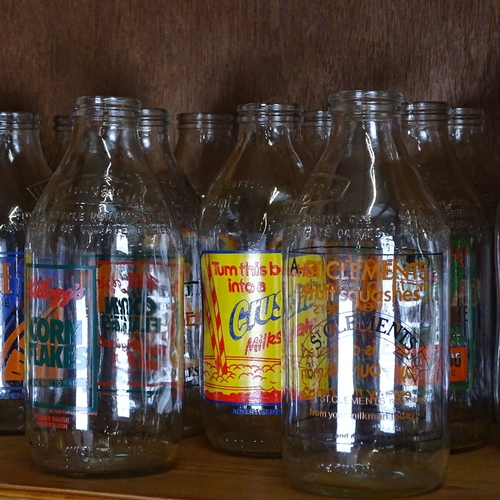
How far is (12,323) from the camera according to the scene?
95 cm

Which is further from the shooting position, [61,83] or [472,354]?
[61,83]

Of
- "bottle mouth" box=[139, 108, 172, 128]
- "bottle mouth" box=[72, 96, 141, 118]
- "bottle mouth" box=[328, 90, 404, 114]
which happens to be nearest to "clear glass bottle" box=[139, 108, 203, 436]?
"bottle mouth" box=[139, 108, 172, 128]

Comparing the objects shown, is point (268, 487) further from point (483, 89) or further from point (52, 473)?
point (483, 89)

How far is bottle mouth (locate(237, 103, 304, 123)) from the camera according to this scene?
0.93m

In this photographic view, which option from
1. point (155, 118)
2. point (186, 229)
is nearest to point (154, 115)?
point (155, 118)

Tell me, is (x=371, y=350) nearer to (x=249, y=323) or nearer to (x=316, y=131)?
(x=249, y=323)

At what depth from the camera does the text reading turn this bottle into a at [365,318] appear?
29.7 inches

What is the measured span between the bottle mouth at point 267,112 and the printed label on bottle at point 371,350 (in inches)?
7.7

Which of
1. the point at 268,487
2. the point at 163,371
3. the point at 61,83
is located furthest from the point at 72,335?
the point at 61,83

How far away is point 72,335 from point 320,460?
0.74 feet

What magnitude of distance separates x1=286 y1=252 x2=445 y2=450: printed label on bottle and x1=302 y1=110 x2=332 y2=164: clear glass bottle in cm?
28

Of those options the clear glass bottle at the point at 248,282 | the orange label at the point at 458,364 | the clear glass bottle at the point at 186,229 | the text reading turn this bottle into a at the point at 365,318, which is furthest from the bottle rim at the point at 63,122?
the orange label at the point at 458,364

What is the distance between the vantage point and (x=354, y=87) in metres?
1.08

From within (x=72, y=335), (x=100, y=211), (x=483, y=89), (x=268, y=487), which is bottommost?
(x=268, y=487)
